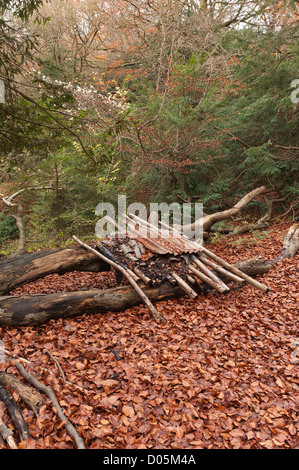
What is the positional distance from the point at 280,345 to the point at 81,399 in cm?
294

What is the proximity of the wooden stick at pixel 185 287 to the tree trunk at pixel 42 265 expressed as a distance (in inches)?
66.8

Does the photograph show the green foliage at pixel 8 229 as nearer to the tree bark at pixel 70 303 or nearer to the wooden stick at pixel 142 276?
the tree bark at pixel 70 303

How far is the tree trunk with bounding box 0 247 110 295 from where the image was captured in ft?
16.1

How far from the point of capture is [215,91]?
8.71 meters

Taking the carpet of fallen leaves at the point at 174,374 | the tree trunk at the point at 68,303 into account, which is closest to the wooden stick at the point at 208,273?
the carpet of fallen leaves at the point at 174,374

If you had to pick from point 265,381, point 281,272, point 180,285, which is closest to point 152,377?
point 265,381

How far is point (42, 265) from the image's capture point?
205 inches

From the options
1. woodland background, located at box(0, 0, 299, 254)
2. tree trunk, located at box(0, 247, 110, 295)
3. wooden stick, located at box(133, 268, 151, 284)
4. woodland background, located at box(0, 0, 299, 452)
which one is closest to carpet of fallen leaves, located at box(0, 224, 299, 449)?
woodland background, located at box(0, 0, 299, 452)

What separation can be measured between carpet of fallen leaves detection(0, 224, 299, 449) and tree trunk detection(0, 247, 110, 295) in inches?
46.9

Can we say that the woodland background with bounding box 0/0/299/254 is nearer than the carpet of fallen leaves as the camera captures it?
No

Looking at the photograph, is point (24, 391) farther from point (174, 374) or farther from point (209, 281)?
point (209, 281)

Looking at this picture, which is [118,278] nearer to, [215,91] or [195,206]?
[195,206]

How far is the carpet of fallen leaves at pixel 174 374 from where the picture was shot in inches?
103

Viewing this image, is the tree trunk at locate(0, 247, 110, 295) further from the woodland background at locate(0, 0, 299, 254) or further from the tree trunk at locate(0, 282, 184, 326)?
the woodland background at locate(0, 0, 299, 254)
